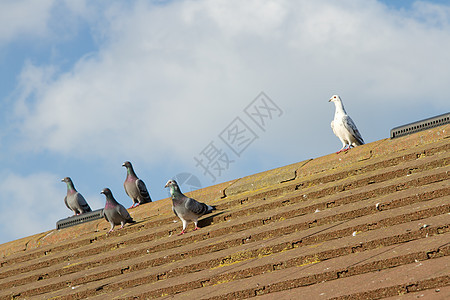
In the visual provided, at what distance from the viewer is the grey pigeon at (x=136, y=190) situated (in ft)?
31.5

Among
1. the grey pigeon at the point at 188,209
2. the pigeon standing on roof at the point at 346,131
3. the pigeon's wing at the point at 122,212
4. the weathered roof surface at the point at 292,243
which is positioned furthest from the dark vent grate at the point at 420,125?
the pigeon's wing at the point at 122,212

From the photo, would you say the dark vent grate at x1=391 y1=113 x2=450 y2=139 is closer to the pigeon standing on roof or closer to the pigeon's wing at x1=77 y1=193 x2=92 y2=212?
the pigeon standing on roof

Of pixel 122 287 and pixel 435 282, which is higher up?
pixel 122 287

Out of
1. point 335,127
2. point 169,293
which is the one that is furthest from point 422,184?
point 335,127

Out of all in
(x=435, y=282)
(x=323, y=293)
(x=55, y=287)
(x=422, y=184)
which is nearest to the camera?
(x=435, y=282)

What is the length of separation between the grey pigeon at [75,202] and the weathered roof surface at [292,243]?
273 cm

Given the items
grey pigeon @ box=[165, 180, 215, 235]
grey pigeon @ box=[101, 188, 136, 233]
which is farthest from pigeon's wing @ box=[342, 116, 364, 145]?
grey pigeon @ box=[101, 188, 136, 233]

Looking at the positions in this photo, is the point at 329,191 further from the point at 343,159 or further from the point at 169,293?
the point at 169,293

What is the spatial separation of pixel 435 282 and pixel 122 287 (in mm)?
2887

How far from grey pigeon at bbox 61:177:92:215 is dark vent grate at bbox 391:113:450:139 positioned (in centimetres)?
600

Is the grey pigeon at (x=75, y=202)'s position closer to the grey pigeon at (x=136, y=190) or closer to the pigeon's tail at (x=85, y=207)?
the pigeon's tail at (x=85, y=207)

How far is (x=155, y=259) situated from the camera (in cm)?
565

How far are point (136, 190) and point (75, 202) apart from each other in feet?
5.33

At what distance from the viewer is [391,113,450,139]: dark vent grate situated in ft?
21.3
